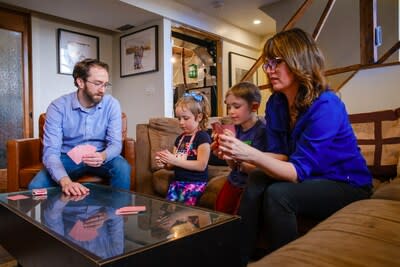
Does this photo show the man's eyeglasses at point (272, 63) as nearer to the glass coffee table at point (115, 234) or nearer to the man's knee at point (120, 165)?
the glass coffee table at point (115, 234)

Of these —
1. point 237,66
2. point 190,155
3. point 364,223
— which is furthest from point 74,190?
point 237,66

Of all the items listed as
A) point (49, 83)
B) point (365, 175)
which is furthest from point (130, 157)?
point (49, 83)

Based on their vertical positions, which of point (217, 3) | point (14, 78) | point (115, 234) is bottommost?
point (115, 234)

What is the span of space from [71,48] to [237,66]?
305cm

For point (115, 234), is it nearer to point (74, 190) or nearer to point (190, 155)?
point (74, 190)

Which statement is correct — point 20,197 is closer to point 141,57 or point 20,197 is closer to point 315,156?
point 315,156

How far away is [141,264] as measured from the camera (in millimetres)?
722

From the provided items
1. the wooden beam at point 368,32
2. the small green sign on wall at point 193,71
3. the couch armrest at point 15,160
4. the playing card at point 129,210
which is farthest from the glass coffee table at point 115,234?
the small green sign on wall at point 193,71

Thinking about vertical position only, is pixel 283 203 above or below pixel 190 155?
below

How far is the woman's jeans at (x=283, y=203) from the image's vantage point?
1052 mm

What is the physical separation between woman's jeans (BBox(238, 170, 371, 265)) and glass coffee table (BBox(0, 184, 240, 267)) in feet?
0.54

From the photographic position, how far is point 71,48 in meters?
4.54

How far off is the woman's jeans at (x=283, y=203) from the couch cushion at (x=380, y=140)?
1.50 ft

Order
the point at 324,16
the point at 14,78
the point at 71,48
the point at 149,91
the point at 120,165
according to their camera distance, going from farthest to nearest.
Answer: the point at 149,91
the point at 71,48
the point at 14,78
the point at 324,16
the point at 120,165
